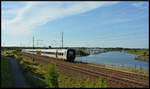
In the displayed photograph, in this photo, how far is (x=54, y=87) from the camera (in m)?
13.0

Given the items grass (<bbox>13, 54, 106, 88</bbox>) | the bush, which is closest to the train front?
grass (<bbox>13, 54, 106, 88</bbox>)

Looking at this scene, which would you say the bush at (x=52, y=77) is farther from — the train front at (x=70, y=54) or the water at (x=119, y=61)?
the train front at (x=70, y=54)

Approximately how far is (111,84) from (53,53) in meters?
33.0

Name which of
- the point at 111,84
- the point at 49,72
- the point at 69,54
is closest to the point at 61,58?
the point at 69,54

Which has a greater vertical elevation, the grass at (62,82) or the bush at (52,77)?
the bush at (52,77)

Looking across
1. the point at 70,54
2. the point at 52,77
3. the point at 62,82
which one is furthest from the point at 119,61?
the point at 52,77

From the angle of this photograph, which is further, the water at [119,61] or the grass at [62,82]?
the water at [119,61]

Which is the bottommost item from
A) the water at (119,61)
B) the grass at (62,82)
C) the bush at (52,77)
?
the water at (119,61)

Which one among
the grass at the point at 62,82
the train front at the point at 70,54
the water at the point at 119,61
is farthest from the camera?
the water at the point at 119,61

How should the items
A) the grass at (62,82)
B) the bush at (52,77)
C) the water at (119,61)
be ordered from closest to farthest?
1. the bush at (52,77)
2. the grass at (62,82)
3. the water at (119,61)

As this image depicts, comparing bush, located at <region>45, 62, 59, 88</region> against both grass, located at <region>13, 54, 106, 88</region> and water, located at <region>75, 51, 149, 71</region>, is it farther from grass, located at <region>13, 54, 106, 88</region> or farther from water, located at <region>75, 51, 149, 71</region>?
water, located at <region>75, 51, 149, 71</region>

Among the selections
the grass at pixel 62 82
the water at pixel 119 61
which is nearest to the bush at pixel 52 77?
the grass at pixel 62 82

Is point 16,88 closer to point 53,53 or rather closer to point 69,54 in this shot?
point 69,54

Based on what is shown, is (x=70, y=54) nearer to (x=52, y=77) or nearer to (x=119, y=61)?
(x=52, y=77)
